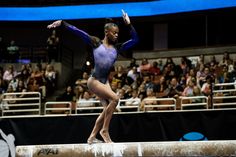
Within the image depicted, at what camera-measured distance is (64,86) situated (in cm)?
1844

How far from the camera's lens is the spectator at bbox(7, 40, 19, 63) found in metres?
19.2

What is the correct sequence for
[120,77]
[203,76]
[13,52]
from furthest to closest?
[13,52], [120,77], [203,76]

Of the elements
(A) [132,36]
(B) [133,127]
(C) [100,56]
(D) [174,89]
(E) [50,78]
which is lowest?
(B) [133,127]

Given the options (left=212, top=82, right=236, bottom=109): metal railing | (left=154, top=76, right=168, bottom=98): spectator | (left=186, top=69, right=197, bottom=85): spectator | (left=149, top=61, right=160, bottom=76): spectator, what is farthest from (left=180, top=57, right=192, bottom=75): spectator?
(left=212, top=82, right=236, bottom=109): metal railing

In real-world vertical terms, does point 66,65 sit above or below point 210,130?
above

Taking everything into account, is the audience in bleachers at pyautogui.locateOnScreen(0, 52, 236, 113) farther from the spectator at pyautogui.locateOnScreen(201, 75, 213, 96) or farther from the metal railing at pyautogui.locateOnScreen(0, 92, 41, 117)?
the metal railing at pyautogui.locateOnScreen(0, 92, 41, 117)

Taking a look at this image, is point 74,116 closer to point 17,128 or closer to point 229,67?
point 17,128

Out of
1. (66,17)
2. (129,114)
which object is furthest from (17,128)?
(66,17)

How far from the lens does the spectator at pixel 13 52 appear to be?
758 inches

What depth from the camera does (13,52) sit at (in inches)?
761

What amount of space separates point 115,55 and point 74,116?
546 cm

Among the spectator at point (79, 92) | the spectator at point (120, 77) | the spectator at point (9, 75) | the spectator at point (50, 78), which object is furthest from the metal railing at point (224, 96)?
the spectator at point (9, 75)

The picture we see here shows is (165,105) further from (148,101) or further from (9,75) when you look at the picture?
(9,75)

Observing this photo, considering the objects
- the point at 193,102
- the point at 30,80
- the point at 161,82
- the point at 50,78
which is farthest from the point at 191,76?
the point at 50,78
